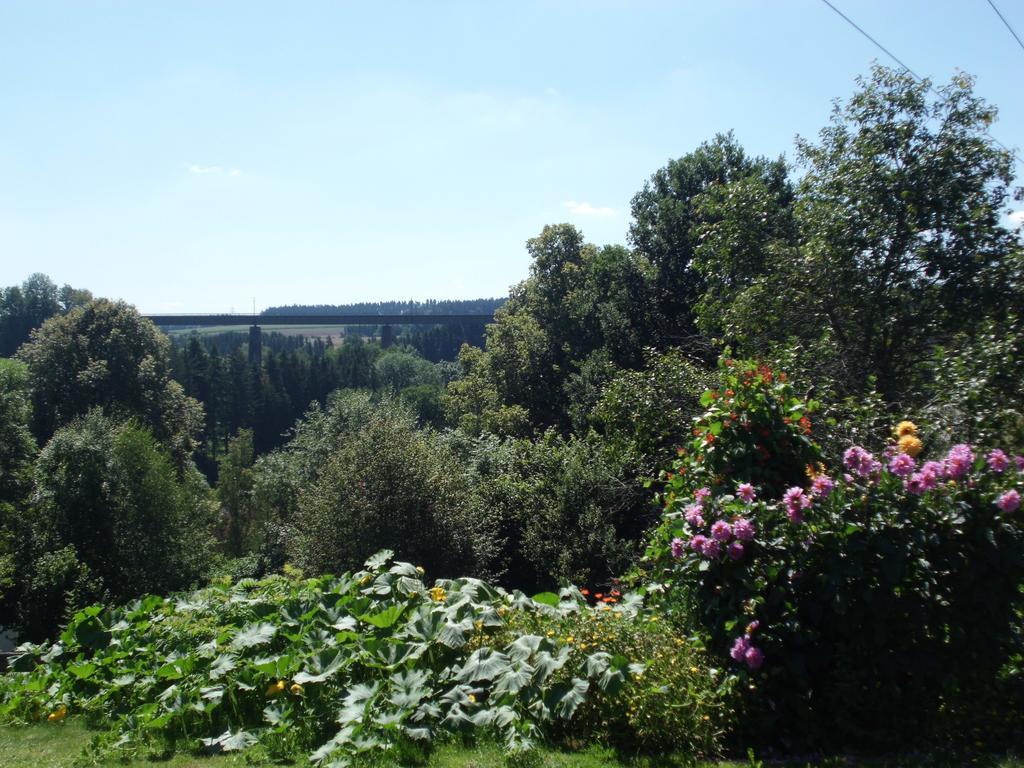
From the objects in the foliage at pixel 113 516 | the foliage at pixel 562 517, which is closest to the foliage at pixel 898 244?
the foliage at pixel 562 517

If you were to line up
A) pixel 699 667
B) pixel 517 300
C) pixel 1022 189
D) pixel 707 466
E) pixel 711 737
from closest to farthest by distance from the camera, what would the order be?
1. pixel 711 737
2. pixel 699 667
3. pixel 707 466
4. pixel 1022 189
5. pixel 517 300

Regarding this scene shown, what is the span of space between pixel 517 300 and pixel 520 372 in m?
4.10

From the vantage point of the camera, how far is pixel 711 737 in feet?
11.8

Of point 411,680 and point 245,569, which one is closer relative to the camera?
point 411,680

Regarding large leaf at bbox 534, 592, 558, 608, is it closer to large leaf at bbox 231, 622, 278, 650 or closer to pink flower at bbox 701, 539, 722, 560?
pink flower at bbox 701, 539, 722, 560

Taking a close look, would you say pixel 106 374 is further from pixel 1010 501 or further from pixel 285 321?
pixel 285 321

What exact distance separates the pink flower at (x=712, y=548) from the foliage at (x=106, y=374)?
30213mm

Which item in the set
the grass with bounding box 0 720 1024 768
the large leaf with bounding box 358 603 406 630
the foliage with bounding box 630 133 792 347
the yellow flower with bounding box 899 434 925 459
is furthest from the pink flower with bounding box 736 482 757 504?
the foliage with bounding box 630 133 792 347

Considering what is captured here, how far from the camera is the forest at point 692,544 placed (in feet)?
11.8

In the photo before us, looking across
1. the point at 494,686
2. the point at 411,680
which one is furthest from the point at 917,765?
the point at 411,680

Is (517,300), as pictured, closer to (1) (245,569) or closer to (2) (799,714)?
(1) (245,569)

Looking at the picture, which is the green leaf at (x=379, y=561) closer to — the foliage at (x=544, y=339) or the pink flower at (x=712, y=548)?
the pink flower at (x=712, y=548)

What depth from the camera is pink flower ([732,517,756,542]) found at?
3.68 metres

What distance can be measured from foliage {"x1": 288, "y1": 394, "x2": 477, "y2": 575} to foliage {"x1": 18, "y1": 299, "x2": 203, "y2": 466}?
1943cm
